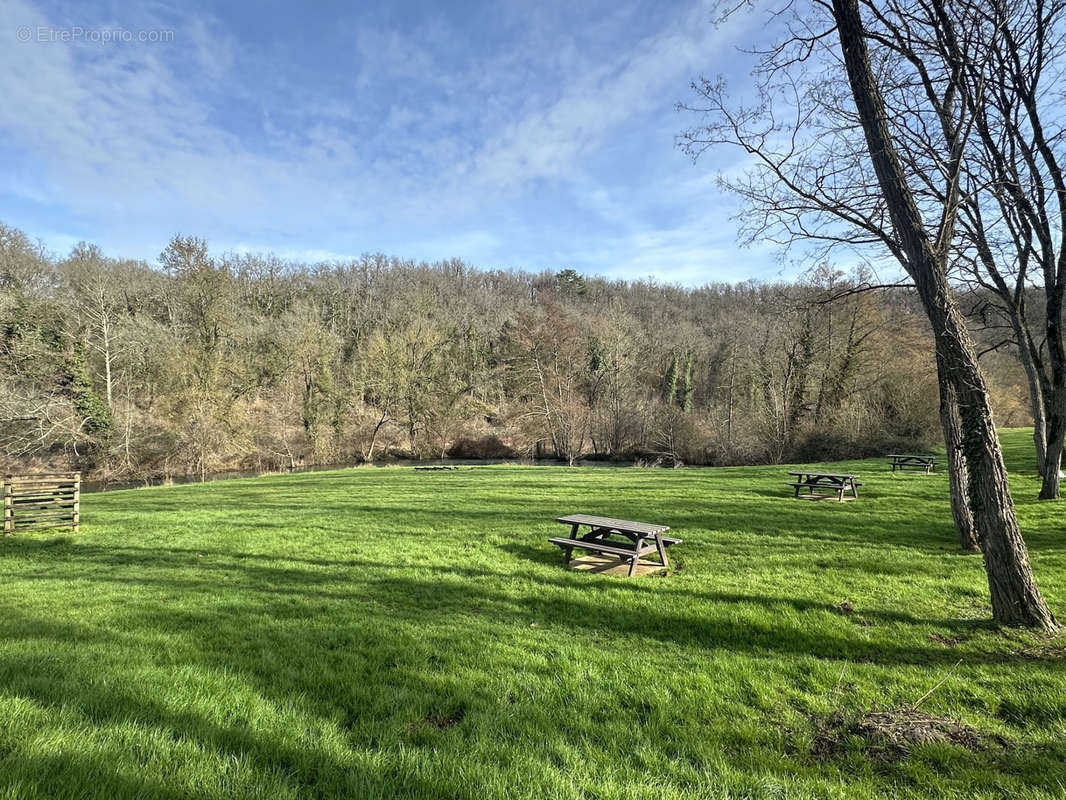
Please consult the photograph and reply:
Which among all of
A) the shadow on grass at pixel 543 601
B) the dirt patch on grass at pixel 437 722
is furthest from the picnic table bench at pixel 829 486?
the dirt patch on grass at pixel 437 722

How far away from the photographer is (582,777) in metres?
2.67

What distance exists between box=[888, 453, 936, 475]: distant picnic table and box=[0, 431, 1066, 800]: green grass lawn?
314 inches

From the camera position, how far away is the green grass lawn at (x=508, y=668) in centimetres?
263

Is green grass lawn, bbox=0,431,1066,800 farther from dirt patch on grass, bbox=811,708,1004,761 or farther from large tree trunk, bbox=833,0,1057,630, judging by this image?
large tree trunk, bbox=833,0,1057,630

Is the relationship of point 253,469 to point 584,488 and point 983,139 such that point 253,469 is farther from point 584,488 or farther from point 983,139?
point 983,139

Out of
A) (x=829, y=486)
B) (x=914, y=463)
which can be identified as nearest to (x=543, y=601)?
(x=829, y=486)

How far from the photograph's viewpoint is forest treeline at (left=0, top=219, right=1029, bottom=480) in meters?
26.4

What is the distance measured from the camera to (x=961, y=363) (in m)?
5.10

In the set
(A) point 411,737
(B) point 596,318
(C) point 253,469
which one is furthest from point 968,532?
(B) point 596,318

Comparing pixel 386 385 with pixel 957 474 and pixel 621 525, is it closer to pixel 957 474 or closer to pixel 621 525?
pixel 621 525

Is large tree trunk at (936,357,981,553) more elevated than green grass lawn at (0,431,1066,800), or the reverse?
large tree trunk at (936,357,981,553)

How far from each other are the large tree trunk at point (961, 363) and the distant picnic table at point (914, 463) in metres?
13.6

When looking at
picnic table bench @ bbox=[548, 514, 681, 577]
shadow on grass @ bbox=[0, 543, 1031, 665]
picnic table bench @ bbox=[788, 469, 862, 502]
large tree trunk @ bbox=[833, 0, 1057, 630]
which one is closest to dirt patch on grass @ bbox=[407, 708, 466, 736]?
shadow on grass @ bbox=[0, 543, 1031, 665]

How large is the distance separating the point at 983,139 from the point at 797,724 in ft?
39.2
